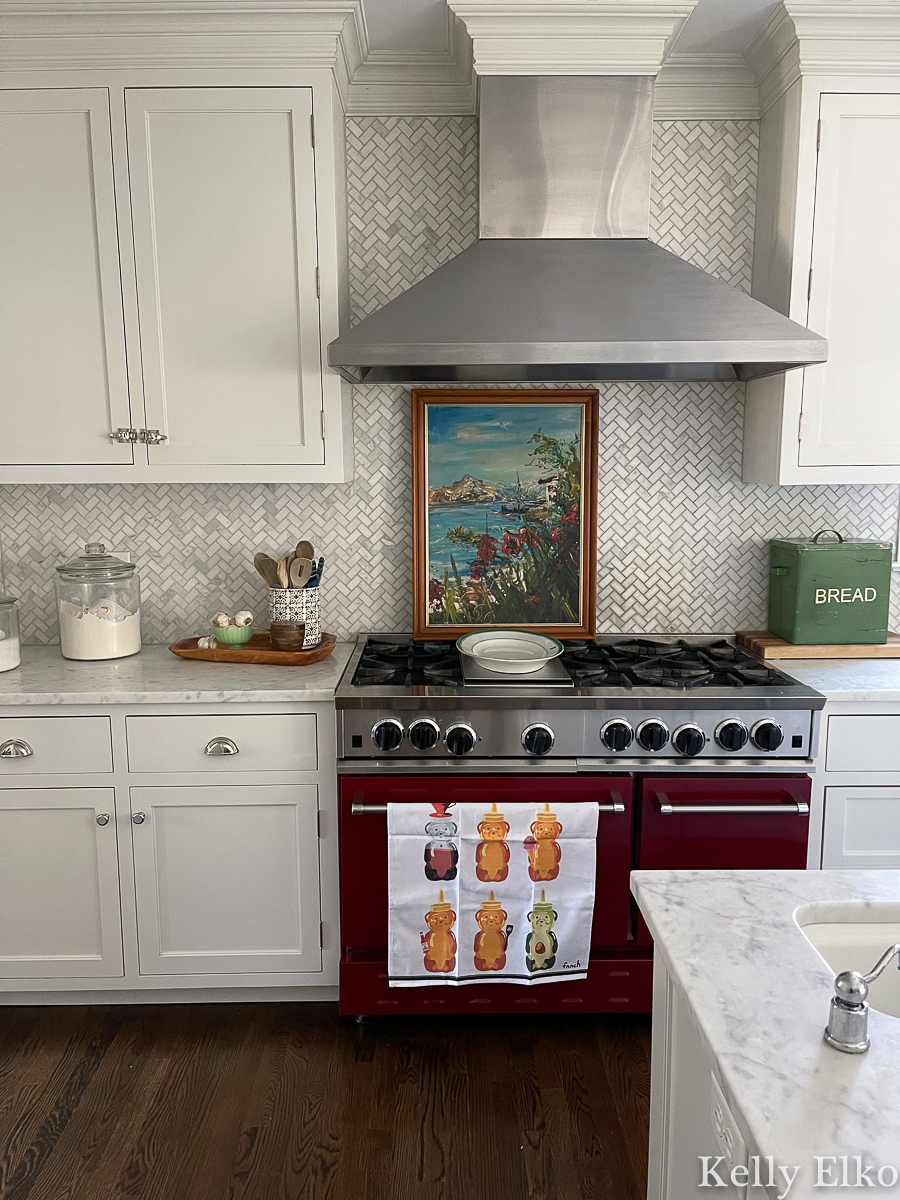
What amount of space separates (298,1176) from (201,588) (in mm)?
1697

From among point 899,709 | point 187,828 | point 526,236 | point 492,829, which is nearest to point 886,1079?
point 492,829

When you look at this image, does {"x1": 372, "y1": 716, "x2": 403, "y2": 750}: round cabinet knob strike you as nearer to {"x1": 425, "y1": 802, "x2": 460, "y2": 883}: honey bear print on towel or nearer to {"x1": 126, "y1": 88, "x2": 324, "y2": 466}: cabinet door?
{"x1": 425, "y1": 802, "x2": 460, "y2": 883}: honey bear print on towel

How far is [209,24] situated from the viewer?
2.34 meters

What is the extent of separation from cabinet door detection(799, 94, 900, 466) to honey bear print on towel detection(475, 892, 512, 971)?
1534mm

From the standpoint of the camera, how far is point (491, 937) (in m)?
2.32

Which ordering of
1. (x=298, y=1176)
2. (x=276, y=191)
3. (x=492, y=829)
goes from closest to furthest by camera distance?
(x=298, y=1176), (x=492, y=829), (x=276, y=191)

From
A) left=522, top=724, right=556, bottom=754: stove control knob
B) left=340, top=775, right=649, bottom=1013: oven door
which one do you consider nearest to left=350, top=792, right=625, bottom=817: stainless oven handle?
left=340, top=775, right=649, bottom=1013: oven door

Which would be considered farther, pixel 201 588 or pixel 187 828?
pixel 201 588

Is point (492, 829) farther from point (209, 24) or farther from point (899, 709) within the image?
point (209, 24)

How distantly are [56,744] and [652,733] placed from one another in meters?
1.58

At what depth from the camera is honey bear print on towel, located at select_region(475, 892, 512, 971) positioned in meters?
2.30

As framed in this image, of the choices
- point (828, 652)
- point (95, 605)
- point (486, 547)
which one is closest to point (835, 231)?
point (828, 652)

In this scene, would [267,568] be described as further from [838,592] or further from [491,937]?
[838,592]

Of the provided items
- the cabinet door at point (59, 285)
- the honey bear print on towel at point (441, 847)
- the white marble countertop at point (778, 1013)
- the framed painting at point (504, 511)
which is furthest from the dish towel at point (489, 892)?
the cabinet door at point (59, 285)
